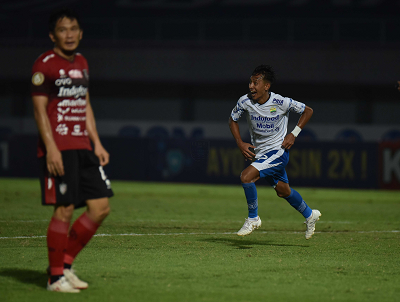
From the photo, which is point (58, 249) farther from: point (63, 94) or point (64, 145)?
point (63, 94)

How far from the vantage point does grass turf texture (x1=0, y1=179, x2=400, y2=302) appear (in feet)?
14.3

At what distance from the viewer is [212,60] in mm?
25500

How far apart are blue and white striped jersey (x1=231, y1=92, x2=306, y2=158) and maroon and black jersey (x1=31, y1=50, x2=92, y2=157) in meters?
3.34

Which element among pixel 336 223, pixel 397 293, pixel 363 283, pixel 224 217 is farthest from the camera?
pixel 224 217

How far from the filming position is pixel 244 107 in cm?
743

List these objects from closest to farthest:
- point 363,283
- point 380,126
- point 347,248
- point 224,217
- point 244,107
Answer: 1. point 363,283
2. point 347,248
3. point 244,107
4. point 224,217
5. point 380,126

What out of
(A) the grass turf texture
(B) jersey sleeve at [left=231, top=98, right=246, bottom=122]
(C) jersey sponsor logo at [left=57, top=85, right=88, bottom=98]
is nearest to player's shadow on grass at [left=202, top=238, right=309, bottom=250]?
(A) the grass turf texture

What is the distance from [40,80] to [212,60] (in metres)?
21.7

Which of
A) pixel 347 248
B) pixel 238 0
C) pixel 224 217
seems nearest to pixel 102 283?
pixel 347 248

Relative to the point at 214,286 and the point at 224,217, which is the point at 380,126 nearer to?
the point at 224,217

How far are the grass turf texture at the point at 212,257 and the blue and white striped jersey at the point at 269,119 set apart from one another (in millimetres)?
1254

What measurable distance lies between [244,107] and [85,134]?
3.37m

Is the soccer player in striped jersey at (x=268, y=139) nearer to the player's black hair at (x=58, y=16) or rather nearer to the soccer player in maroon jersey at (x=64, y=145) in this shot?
Result: the soccer player in maroon jersey at (x=64, y=145)

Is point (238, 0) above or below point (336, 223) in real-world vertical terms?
above
